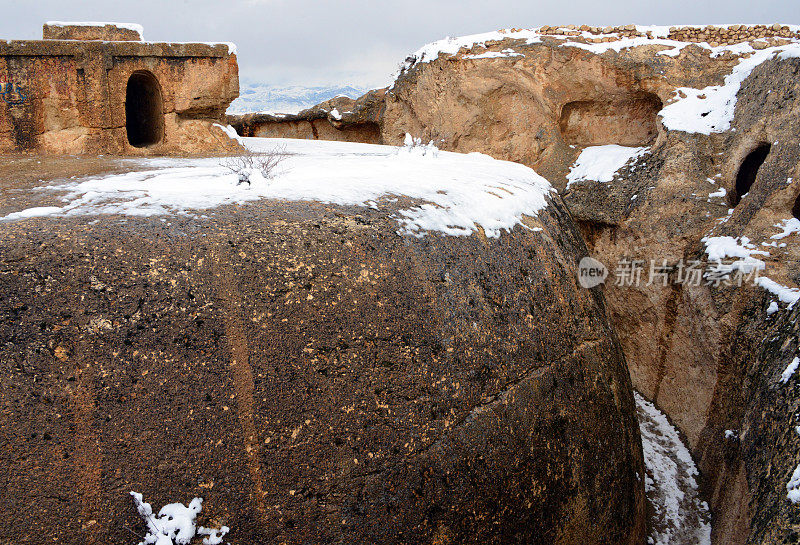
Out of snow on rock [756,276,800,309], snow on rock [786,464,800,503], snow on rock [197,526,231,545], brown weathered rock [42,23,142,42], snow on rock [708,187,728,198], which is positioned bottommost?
snow on rock [786,464,800,503]

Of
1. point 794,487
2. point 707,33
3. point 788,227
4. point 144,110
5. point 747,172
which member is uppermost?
point 707,33

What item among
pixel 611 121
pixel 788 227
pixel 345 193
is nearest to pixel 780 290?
pixel 788 227

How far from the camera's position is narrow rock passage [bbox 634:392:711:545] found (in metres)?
4.00

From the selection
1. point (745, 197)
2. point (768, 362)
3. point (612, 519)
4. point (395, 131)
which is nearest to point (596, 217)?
point (745, 197)

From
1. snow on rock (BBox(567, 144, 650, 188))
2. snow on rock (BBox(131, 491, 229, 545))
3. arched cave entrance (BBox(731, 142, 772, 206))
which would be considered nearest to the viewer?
snow on rock (BBox(131, 491, 229, 545))

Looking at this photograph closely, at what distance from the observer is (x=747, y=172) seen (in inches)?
264

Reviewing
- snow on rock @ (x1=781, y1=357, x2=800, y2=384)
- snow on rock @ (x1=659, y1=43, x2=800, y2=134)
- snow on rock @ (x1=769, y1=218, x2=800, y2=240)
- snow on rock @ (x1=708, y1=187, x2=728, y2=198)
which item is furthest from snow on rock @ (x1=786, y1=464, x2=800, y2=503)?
Answer: snow on rock @ (x1=659, y1=43, x2=800, y2=134)

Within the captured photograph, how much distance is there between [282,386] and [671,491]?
4047 mm

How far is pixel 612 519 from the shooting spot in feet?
9.98

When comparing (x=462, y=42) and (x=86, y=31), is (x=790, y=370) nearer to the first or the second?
(x=86, y=31)

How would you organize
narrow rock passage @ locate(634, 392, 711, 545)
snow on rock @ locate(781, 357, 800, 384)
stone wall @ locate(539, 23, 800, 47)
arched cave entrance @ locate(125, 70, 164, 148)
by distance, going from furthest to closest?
stone wall @ locate(539, 23, 800, 47) < arched cave entrance @ locate(125, 70, 164, 148) < narrow rock passage @ locate(634, 392, 711, 545) < snow on rock @ locate(781, 357, 800, 384)

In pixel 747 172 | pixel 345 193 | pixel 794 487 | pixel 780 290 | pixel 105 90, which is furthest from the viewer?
pixel 747 172

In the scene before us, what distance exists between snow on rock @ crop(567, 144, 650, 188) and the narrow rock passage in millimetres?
3769

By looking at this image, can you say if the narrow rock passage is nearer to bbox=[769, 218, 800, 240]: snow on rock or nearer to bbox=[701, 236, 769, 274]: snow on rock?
bbox=[701, 236, 769, 274]: snow on rock
